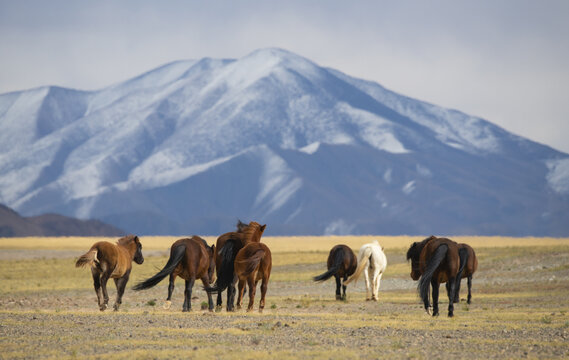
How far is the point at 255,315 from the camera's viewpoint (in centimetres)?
2241

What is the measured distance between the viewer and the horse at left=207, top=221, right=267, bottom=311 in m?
23.5

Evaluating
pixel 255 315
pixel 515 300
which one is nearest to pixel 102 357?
pixel 255 315

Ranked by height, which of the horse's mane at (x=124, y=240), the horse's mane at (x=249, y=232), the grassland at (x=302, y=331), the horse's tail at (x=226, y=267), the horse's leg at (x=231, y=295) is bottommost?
the grassland at (x=302, y=331)

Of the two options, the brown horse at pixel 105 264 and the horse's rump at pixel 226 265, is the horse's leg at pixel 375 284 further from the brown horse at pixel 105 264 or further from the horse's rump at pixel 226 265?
the brown horse at pixel 105 264

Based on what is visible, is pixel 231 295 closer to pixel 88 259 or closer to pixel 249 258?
pixel 249 258

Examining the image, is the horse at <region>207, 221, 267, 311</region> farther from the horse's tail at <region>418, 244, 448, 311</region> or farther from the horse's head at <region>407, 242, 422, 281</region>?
the horse's head at <region>407, 242, 422, 281</region>

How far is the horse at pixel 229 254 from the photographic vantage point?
77.1 ft

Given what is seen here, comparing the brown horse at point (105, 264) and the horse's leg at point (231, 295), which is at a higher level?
the brown horse at point (105, 264)

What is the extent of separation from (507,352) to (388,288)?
86.9 ft

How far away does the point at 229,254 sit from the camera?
23.6 metres

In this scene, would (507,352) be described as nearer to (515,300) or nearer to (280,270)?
(515,300)

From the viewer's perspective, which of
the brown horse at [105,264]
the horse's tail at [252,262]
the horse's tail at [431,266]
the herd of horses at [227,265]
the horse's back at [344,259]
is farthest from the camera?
the horse's back at [344,259]

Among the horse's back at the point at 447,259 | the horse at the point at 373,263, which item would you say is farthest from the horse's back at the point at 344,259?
the horse's back at the point at 447,259

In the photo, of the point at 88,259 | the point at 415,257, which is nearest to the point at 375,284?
the point at 415,257
